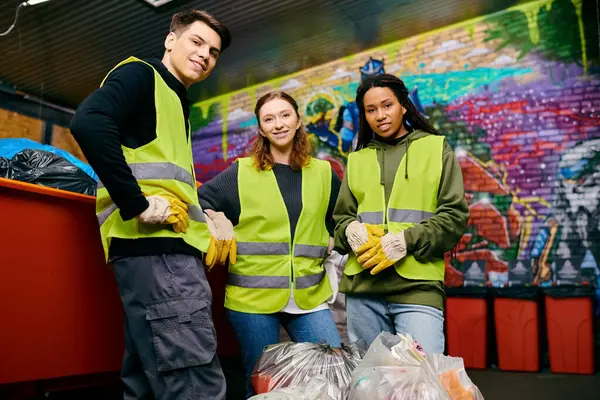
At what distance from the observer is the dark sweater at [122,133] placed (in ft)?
4.38

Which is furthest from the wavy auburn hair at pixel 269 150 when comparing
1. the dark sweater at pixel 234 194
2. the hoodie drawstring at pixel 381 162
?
the hoodie drawstring at pixel 381 162

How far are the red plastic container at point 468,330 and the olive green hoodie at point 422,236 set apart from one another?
311 cm

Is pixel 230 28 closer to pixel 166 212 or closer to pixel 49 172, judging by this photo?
pixel 49 172

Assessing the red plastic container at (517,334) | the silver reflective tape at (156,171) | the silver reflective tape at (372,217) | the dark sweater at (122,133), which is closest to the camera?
the dark sweater at (122,133)

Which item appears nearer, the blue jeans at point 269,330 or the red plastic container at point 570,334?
the blue jeans at point 269,330

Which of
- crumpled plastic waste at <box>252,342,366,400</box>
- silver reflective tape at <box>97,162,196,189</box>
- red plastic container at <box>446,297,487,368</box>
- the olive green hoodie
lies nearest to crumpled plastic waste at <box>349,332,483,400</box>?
crumpled plastic waste at <box>252,342,366,400</box>

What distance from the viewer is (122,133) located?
1.47m

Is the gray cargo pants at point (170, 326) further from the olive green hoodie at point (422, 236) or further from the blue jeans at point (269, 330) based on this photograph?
the olive green hoodie at point (422, 236)

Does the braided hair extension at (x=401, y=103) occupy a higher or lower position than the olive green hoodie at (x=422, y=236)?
higher

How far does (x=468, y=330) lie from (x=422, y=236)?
11.0ft

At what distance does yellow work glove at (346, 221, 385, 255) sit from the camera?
172 cm

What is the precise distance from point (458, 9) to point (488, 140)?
5.02ft

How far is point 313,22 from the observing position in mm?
5543

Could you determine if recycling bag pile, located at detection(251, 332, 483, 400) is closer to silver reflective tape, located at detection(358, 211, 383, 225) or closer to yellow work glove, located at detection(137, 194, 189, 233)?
silver reflective tape, located at detection(358, 211, 383, 225)
